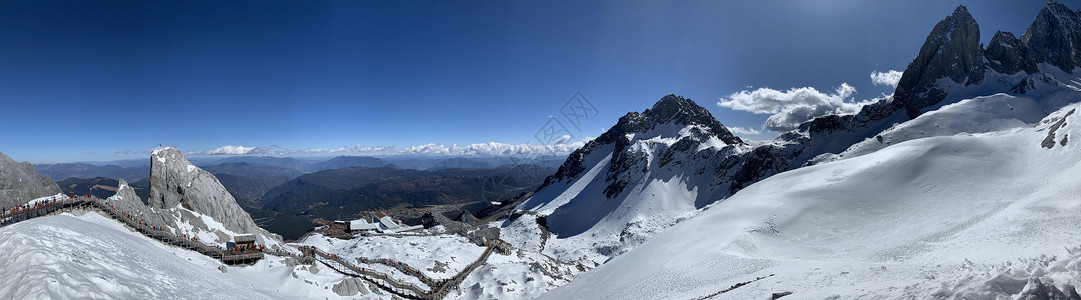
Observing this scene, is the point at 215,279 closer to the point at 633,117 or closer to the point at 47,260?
the point at 47,260

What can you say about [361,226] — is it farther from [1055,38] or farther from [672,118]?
[1055,38]

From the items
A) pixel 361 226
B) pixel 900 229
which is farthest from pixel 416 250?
pixel 900 229

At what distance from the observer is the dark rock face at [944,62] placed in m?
102

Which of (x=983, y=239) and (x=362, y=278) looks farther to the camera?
(x=362, y=278)

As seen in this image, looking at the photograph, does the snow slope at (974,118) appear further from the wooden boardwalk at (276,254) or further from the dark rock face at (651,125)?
the wooden boardwalk at (276,254)

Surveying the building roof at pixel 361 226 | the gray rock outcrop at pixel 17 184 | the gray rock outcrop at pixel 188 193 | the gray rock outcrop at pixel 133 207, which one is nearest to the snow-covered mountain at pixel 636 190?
the building roof at pixel 361 226

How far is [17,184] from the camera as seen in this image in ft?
93.2

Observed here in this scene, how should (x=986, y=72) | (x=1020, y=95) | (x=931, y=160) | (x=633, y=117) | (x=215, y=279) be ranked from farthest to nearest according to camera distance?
(x=633, y=117), (x=986, y=72), (x=1020, y=95), (x=931, y=160), (x=215, y=279)

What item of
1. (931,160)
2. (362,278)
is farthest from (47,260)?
(931,160)

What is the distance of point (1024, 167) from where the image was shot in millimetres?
38031

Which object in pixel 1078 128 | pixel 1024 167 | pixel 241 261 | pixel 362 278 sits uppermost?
pixel 1078 128

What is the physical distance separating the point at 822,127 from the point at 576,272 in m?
80.2

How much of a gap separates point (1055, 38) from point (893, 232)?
14614 cm

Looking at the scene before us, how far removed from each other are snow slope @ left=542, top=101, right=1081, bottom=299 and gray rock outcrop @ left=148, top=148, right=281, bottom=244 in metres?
35.9
